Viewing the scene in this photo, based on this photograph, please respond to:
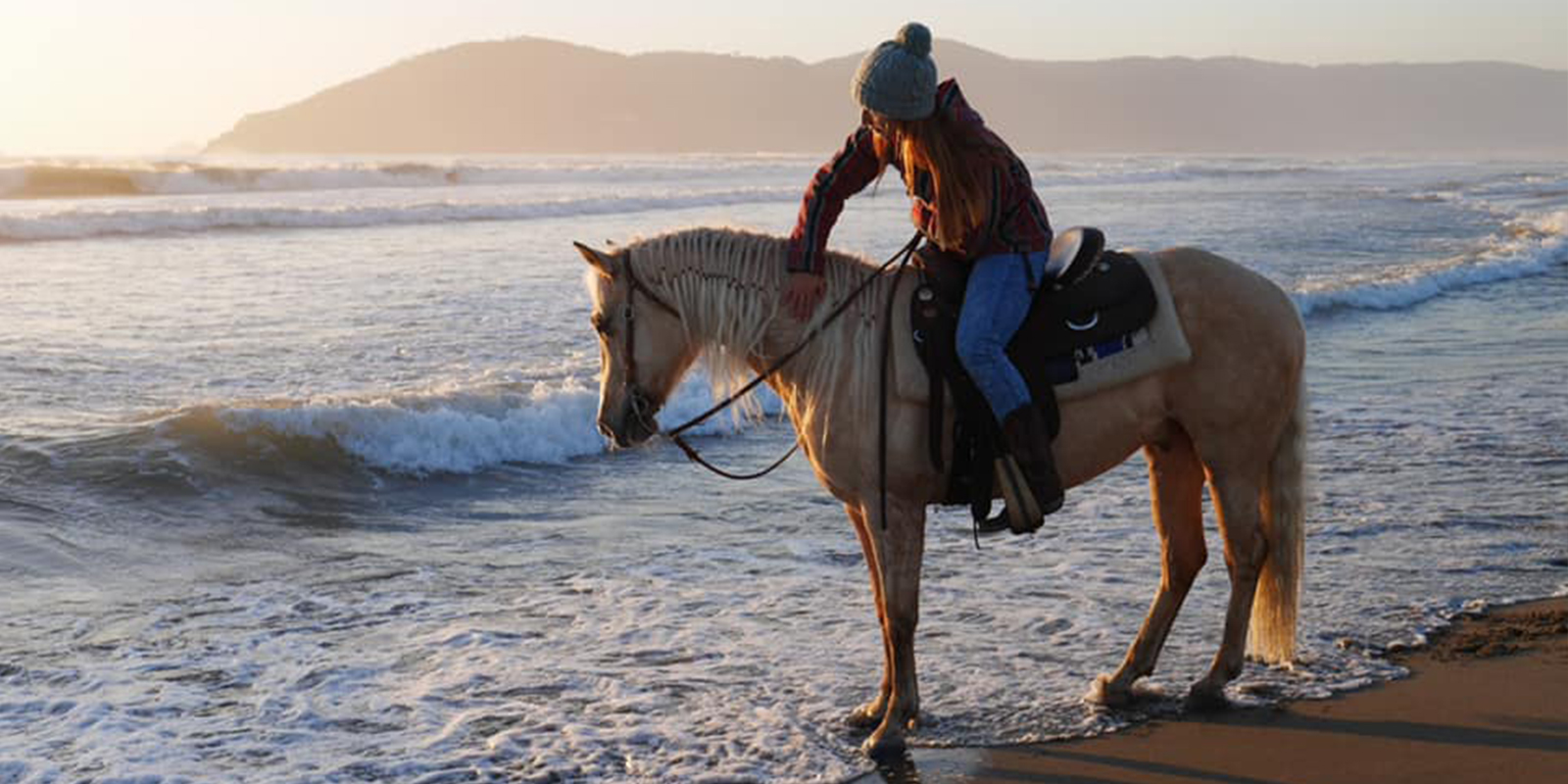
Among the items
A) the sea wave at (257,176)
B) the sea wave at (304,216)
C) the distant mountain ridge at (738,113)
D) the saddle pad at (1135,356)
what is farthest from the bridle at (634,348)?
the distant mountain ridge at (738,113)

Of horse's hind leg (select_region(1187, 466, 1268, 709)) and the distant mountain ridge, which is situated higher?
the distant mountain ridge

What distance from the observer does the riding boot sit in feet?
14.5

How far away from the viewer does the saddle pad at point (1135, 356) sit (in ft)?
15.1

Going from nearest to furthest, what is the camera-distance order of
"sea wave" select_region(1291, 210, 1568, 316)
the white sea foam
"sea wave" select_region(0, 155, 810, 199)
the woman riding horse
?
the woman riding horse
the white sea foam
"sea wave" select_region(1291, 210, 1568, 316)
"sea wave" select_region(0, 155, 810, 199)

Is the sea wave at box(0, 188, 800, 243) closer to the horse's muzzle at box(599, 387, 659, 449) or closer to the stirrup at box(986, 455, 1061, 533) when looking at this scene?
the horse's muzzle at box(599, 387, 659, 449)

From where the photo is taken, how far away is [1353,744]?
14.4 ft

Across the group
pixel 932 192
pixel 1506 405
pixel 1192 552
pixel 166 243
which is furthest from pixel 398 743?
pixel 166 243

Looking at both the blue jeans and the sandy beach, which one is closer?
the sandy beach

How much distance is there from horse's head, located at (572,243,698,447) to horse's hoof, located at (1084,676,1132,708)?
1698 millimetres

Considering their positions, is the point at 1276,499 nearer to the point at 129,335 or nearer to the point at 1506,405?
the point at 1506,405

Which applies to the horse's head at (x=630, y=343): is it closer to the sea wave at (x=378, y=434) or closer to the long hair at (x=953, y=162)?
the long hair at (x=953, y=162)

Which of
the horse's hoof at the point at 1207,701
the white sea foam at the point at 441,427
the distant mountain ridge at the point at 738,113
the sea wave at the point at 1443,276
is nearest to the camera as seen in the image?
the horse's hoof at the point at 1207,701

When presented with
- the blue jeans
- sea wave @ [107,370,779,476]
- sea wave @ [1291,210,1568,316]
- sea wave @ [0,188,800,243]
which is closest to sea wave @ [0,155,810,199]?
sea wave @ [0,188,800,243]

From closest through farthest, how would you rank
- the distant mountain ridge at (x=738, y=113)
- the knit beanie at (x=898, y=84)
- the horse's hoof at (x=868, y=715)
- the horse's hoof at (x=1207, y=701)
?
the knit beanie at (x=898, y=84)
the horse's hoof at (x=868, y=715)
the horse's hoof at (x=1207, y=701)
the distant mountain ridge at (x=738, y=113)
